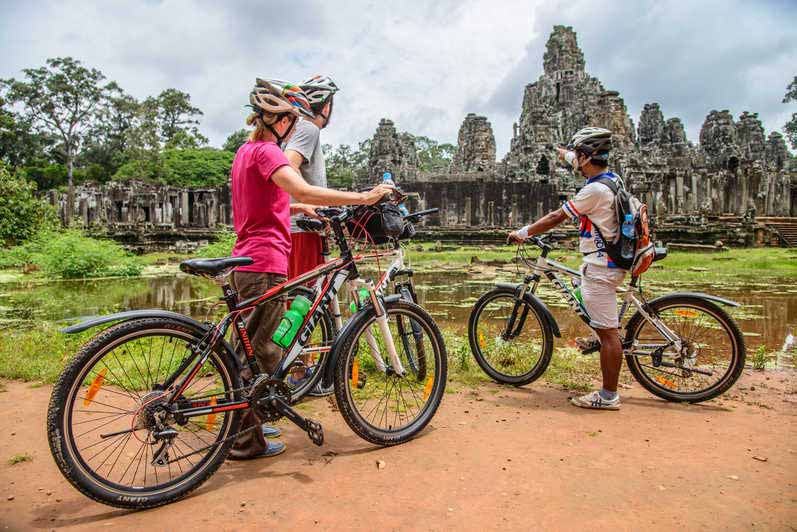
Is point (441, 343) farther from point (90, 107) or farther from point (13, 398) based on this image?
point (90, 107)

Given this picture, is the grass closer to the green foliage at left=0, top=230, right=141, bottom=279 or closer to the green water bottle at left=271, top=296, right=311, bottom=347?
the green water bottle at left=271, top=296, right=311, bottom=347

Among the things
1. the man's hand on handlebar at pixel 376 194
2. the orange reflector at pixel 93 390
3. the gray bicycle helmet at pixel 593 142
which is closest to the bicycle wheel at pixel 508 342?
the gray bicycle helmet at pixel 593 142

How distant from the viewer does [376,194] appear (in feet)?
8.93

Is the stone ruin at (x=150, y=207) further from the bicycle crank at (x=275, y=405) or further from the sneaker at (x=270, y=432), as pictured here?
the bicycle crank at (x=275, y=405)

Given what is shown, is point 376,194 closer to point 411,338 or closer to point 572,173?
point 411,338

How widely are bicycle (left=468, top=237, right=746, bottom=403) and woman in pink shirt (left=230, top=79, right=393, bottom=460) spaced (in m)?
1.68

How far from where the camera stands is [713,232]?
17859mm

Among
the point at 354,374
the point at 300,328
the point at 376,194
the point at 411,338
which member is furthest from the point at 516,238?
the point at 300,328

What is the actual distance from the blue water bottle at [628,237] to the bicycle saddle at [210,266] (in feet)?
7.73

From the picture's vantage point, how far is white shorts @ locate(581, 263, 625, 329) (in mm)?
3475

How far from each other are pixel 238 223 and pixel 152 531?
144cm

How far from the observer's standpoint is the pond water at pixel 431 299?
253 inches

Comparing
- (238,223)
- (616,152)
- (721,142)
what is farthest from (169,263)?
(721,142)

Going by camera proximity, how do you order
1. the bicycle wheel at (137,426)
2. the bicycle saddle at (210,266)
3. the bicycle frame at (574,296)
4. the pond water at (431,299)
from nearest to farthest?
the bicycle wheel at (137,426)
the bicycle saddle at (210,266)
the bicycle frame at (574,296)
the pond water at (431,299)
